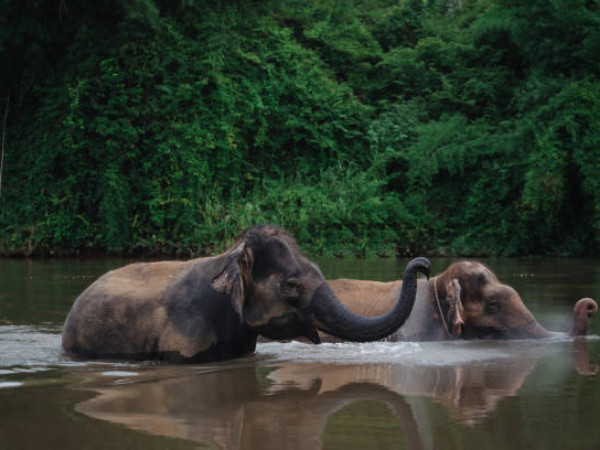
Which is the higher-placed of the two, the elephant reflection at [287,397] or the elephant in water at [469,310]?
the elephant in water at [469,310]

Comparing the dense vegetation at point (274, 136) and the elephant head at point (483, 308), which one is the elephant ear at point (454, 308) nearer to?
the elephant head at point (483, 308)

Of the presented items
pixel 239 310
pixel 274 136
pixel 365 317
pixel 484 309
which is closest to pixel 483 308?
pixel 484 309

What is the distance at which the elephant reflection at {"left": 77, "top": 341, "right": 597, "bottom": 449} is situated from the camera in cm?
452

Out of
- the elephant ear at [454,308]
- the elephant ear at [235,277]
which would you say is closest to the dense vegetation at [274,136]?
the elephant ear at [454,308]

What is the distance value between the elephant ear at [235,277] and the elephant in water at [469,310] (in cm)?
169

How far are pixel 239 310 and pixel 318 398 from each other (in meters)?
1.59

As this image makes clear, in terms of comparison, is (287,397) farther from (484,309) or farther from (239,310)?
(484,309)

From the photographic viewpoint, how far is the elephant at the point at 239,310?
22.5 feet

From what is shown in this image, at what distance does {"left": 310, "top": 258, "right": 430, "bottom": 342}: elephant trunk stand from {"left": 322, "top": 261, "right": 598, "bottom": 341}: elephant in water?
5.03ft

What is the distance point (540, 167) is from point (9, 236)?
15.1 metres

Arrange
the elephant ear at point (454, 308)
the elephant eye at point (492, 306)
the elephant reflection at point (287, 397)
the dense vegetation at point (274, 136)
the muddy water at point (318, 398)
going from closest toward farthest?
the muddy water at point (318, 398)
the elephant reflection at point (287, 397)
the elephant ear at point (454, 308)
the elephant eye at point (492, 306)
the dense vegetation at point (274, 136)

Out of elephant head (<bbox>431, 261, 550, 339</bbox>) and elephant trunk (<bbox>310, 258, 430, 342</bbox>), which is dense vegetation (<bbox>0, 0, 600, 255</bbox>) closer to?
elephant head (<bbox>431, 261, 550, 339</bbox>)

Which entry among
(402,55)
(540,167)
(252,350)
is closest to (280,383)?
(252,350)

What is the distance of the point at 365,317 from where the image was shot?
6.88 metres
